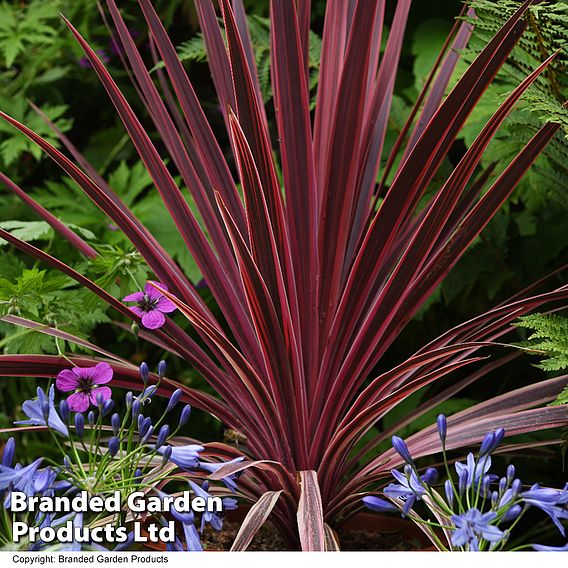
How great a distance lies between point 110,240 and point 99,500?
0.86m

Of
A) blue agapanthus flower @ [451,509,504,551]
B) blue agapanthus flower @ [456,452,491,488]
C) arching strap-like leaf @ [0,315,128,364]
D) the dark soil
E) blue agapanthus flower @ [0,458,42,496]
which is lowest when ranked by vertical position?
the dark soil

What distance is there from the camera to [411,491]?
702 mm

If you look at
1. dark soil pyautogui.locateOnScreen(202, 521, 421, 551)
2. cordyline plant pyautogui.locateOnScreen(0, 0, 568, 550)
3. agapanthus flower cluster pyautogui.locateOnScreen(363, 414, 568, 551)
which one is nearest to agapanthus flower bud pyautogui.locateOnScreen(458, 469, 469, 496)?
agapanthus flower cluster pyautogui.locateOnScreen(363, 414, 568, 551)

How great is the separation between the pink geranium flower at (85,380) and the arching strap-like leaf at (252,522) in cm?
23

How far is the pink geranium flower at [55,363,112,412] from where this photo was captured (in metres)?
0.84

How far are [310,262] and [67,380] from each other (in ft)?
1.11

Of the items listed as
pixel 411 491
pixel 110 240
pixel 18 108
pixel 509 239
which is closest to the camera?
pixel 411 491

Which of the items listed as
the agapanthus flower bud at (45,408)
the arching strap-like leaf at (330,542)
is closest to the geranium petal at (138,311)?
the agapanthus flower bud at (45,408)

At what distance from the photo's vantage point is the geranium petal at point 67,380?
2.75ft

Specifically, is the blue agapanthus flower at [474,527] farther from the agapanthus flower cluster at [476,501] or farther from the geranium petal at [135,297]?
the geranium petal at [135,297]

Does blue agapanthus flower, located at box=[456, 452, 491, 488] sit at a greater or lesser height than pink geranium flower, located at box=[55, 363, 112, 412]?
lesser

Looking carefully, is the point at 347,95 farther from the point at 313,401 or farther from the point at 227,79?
the point at 313,401

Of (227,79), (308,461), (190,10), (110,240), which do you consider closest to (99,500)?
(308,461)

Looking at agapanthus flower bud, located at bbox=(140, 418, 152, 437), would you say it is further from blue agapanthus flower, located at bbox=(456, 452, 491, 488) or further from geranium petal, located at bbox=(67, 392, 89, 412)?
blue agapanthus flower, located at bbox=(456, 452, 491, 488)
